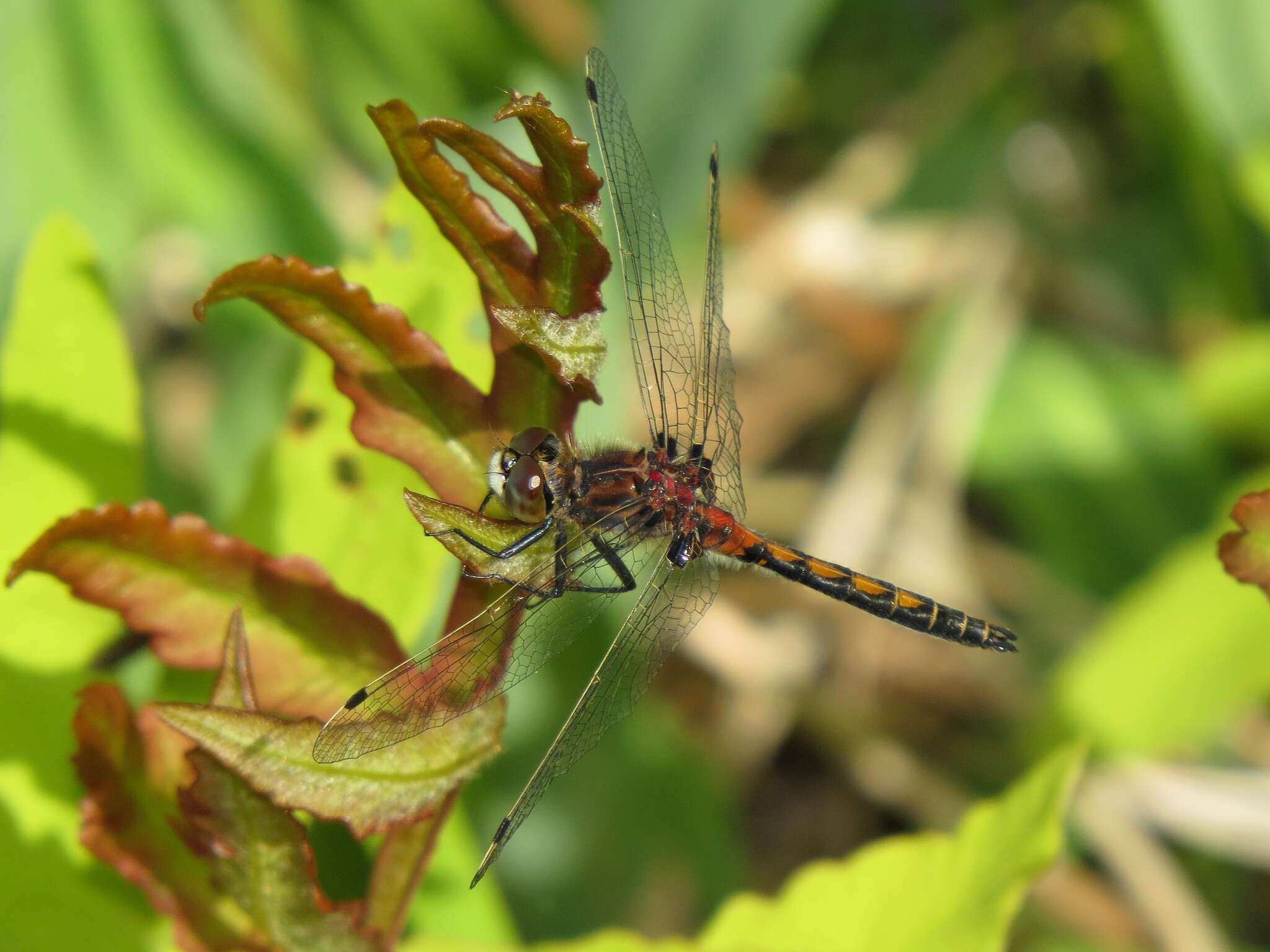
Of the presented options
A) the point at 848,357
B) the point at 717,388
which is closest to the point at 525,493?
the point at 717,388

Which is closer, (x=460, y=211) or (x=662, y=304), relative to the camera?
(x=460, y=211)

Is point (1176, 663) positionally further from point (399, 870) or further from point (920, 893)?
point (399, 870)

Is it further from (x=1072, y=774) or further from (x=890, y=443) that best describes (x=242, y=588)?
(x=890, y=443)

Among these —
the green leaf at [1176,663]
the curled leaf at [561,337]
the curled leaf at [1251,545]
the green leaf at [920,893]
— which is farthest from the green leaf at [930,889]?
the green leaf at [1176,663]

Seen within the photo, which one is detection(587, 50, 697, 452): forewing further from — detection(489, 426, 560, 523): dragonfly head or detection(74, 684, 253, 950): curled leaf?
detection(74, 684, 253, 950): curled leaf

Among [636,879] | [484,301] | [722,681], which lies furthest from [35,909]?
[722,681]

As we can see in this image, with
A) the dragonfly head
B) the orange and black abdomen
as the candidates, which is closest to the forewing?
the orange and black abdomen

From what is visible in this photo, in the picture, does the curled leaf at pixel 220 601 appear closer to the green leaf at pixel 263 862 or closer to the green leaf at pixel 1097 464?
the green leaf at pixel 263 862
